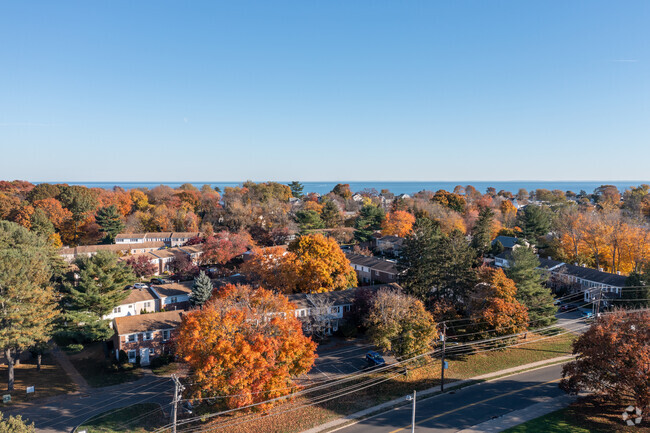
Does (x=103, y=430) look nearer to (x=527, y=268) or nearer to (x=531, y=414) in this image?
(x=531, y=414)

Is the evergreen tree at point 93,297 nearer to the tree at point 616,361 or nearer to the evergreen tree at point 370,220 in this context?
the tree at point 616,361

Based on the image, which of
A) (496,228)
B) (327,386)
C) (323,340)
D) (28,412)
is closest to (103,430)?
(28,412)

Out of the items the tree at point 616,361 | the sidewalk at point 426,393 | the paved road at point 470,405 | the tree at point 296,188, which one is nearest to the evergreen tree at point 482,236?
the sidewalk at point 426,393

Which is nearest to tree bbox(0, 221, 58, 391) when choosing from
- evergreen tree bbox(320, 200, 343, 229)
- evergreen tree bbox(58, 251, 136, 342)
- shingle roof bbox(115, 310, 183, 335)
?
evergreen tree bbox(58, 251, 136, 342)

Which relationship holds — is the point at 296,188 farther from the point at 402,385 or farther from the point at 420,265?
the point at 402,385

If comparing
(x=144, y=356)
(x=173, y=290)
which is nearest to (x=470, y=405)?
(x=144, y=356)

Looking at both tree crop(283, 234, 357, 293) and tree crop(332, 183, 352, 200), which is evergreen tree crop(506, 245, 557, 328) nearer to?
tree crop(283, 234, 357, 293)
